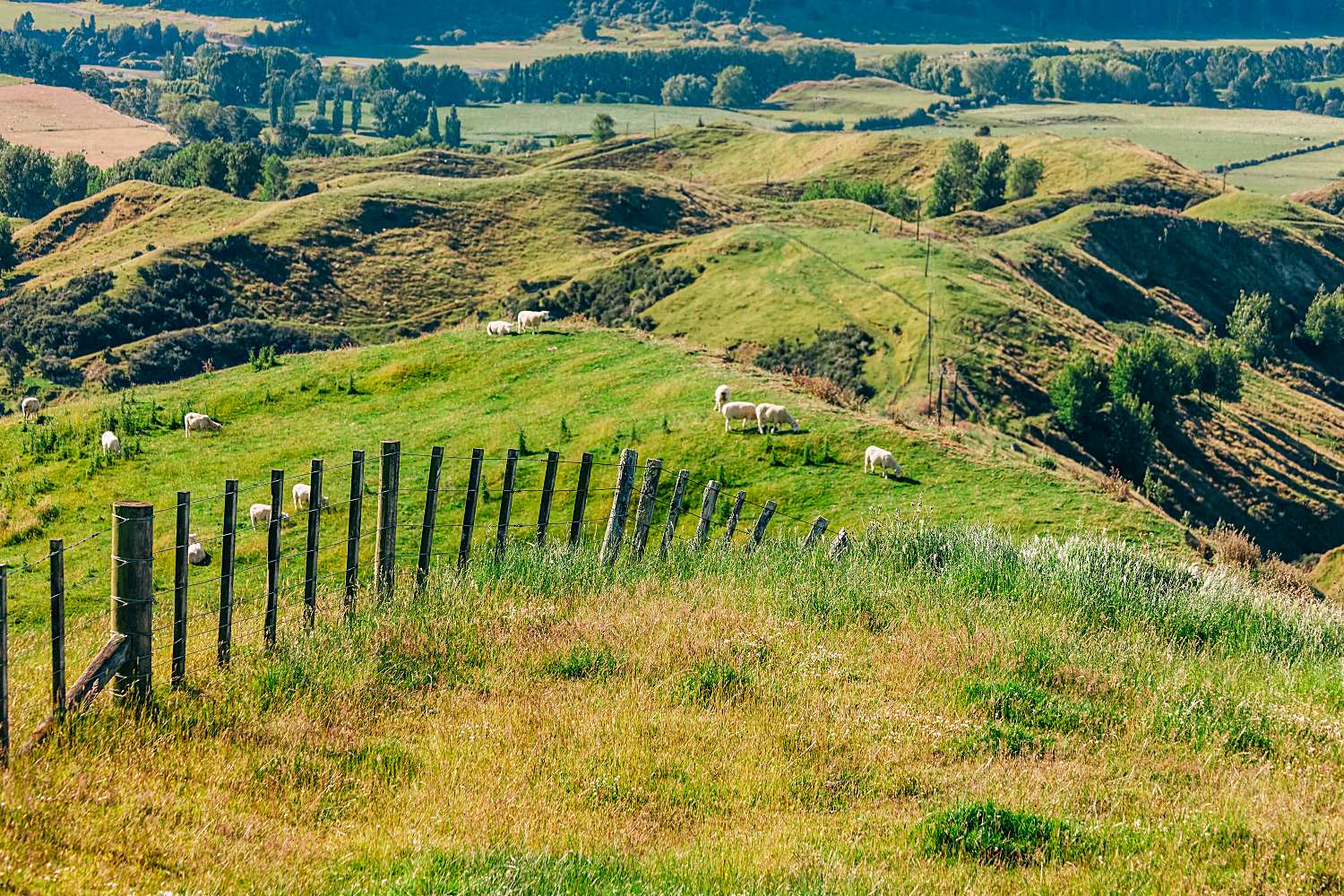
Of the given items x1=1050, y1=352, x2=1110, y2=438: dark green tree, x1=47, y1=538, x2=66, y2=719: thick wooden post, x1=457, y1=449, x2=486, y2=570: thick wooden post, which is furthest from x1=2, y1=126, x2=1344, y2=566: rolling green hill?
x1=47, y1=538, x2=66, y2=719: thick wooden post

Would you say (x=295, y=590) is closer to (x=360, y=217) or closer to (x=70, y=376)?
(x=70, y=376)

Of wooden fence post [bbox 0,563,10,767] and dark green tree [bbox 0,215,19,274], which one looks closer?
wooden fence post [bbox 0,563,10,767]

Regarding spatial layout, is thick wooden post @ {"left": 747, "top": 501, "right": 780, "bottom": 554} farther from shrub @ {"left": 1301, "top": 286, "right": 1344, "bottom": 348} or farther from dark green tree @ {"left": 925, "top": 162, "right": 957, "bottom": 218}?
dark green tree @ {"left": 925, "top": 162, "right": 957, "bottom": 218}

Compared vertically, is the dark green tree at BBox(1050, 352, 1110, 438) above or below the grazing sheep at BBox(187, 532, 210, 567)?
below

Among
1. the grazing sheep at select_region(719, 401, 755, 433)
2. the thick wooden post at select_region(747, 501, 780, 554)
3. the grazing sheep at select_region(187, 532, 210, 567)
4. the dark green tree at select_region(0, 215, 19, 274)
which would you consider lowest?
the dark green tree at select_region(0, 215, 19, 274)

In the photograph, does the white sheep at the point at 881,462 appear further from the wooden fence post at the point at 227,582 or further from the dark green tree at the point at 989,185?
the dark green tree at the point at 989,185

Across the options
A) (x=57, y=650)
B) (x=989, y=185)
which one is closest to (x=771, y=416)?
(x=57, y=650)

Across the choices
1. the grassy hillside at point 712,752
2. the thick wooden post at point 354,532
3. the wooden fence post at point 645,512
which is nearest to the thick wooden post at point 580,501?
the wooden fence post at point 645,512

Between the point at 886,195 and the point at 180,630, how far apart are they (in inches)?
6260

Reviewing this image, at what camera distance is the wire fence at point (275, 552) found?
9656 millimetres

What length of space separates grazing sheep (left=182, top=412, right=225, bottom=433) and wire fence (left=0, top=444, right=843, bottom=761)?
4.81 meters

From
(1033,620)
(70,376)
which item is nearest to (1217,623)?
(1033,620)

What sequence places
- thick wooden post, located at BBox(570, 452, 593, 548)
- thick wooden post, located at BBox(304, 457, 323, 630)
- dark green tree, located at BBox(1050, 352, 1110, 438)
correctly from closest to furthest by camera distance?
thick wooden post, located at BBox(304, 457, 323, 630) → thick wooden post, located at BBox(570, 452, 593, 548) → dark green tree, located at BBox(1050, 352, 1110, 438)

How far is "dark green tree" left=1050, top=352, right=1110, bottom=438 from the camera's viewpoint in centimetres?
6850
